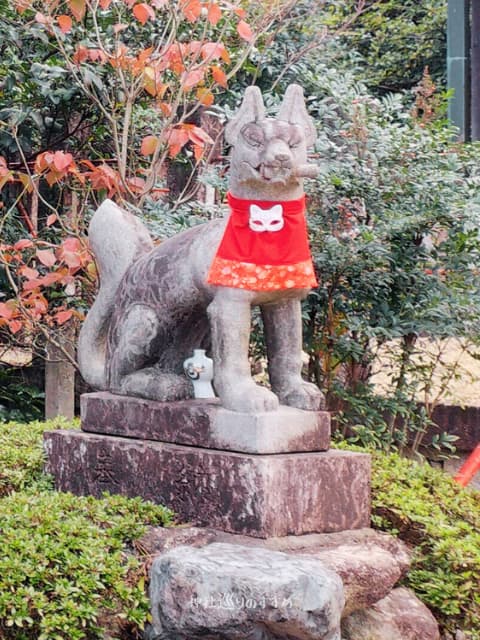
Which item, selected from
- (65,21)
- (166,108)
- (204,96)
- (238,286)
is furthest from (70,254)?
(238,286)

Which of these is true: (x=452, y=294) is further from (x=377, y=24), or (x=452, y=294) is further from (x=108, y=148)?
(x=377, y=24)

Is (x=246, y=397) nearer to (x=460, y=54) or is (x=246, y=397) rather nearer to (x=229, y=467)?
(x=229, y=467)

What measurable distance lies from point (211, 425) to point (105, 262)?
1.08 meters

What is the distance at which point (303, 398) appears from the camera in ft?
13.3

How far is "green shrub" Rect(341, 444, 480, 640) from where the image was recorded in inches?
154

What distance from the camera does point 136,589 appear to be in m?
3.47

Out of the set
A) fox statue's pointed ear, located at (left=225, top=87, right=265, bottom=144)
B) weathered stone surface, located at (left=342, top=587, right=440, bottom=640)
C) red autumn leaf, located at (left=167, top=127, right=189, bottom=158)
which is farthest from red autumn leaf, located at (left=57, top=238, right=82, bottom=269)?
weathered stone surface, located at (left=342, top=587, right=440, bottom=640)

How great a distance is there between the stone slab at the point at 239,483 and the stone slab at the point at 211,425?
0.13ft

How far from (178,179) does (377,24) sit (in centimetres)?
440

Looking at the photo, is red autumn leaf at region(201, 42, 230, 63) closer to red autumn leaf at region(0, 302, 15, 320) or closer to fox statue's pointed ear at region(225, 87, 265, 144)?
red autumn leaf at region(0, 302, 15, 320)

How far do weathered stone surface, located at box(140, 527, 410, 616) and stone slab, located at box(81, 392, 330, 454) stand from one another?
331mm

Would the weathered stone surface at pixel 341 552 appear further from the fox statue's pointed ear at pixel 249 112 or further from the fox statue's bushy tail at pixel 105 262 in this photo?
the fox statue's pointed ear at pixel 249 112

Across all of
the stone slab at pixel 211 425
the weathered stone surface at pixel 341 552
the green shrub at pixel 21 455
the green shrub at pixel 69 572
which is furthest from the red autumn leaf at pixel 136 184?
the weathered stone surface at pixel 341 552

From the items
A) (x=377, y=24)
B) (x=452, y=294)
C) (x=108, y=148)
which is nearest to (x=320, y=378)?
(x=452, y=294)
